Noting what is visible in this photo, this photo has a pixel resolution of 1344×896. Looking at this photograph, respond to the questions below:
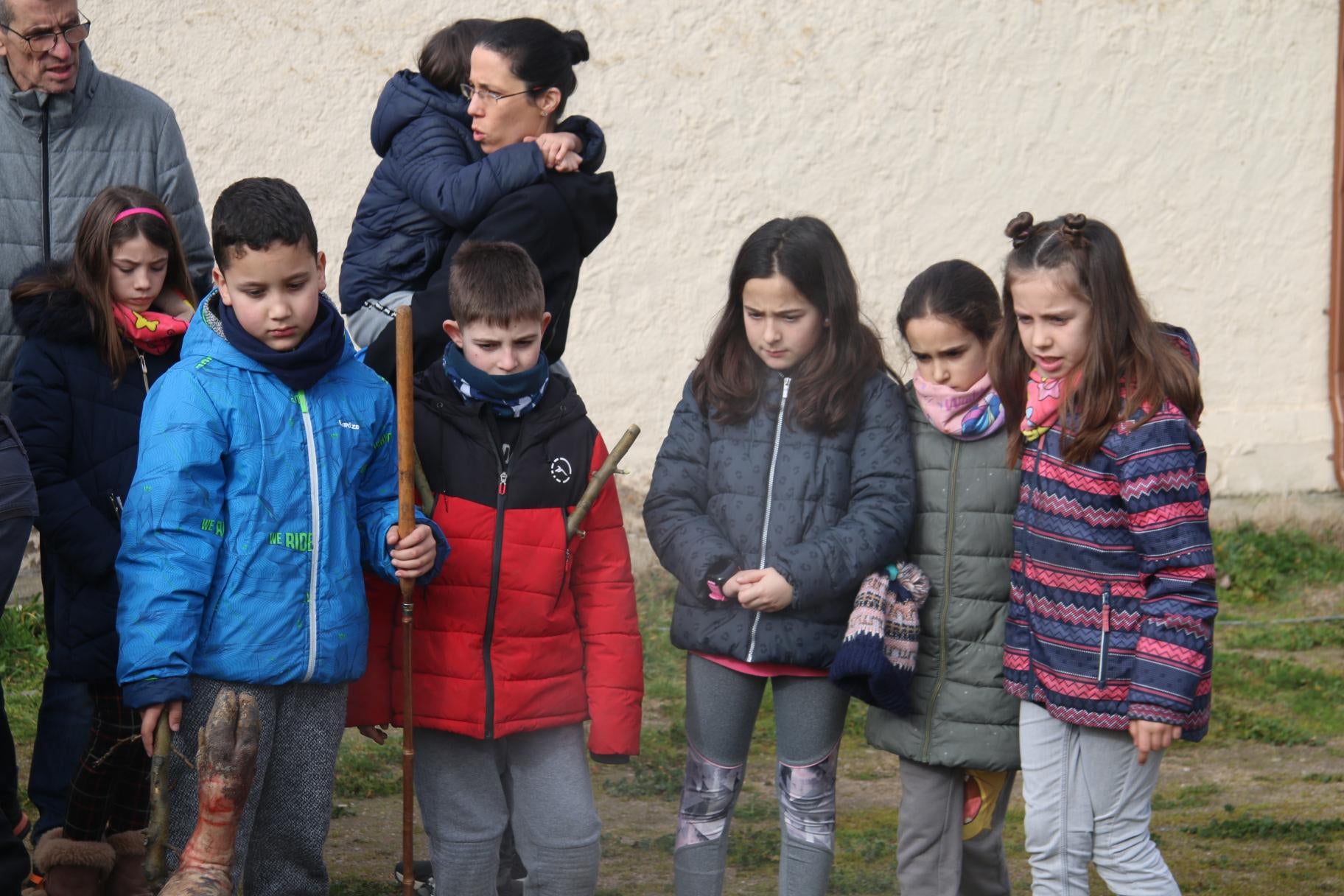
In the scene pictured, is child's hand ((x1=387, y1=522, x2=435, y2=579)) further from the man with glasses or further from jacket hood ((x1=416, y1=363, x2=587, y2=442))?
the man with glasses

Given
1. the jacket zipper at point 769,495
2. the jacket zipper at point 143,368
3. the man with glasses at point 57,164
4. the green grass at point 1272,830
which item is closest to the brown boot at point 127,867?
the man with glasses at point 57,164

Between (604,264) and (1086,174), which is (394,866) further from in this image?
(1086,174)

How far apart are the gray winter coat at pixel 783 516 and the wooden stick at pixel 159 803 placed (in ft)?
3.53

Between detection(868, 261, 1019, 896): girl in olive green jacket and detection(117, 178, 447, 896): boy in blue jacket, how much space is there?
3.51 feet

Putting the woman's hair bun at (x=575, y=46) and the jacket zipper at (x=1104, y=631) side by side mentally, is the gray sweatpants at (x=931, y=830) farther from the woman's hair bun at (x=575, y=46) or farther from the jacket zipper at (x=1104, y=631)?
the woman's hair bun at (x=575, y=46)

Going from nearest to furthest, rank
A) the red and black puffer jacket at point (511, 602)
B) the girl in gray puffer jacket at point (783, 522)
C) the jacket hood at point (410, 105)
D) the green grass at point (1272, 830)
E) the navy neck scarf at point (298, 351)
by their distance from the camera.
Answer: the navy neck scarf at point (298, 351) < the red and black puffer jacket at point (511, 602) < the girl in gray puffer jacket at point (783, 522) < the jacket hood at point (410, 105) < the green grass at point (1272, 830)

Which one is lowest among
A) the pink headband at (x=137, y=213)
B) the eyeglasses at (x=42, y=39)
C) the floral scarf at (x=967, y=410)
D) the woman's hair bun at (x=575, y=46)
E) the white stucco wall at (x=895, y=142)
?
the floral scarf at (x=967, y=410)

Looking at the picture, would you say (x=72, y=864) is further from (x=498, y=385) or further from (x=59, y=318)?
(x=498, y=385)

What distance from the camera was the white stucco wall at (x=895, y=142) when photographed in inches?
247

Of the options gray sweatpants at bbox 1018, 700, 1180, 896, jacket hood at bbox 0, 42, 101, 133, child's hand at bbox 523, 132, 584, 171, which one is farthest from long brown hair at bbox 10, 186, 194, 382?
gray sweatpants at bbox 1018, 700, 1180, 896

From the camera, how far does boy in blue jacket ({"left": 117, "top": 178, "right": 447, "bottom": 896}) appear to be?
9.52 ft

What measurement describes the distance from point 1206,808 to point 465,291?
Answer: 3.03 meters

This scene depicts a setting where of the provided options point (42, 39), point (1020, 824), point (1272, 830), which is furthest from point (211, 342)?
point (1272, 830)

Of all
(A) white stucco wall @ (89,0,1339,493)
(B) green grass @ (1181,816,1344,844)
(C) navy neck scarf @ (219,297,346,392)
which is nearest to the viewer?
(C) navy neck scarf @ (219,297,346,392)
